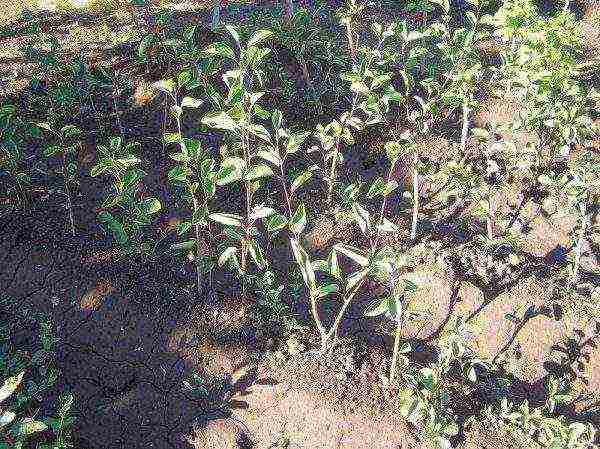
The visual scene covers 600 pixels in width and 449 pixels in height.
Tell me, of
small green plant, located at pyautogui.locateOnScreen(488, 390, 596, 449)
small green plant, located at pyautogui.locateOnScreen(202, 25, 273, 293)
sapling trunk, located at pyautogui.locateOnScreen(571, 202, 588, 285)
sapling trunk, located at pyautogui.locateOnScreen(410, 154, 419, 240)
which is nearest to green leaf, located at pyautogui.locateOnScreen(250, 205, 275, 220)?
small green plant, located at pyautogui.locateOnScreen(202, 25, 273, 293)

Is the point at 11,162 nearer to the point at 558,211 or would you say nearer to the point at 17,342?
the point at 17,342

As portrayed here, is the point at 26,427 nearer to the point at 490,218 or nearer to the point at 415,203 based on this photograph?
the point at 415,203

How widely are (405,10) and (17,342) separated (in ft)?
12.1

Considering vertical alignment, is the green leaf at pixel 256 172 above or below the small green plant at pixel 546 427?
above

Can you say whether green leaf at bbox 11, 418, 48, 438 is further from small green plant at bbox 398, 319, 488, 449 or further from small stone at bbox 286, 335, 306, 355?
small green plant at bbox 398, 319, 488, 449

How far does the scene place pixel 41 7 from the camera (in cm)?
467

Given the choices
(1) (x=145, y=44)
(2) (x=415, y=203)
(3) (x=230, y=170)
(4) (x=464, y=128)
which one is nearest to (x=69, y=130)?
(1) (x=145, y=44)

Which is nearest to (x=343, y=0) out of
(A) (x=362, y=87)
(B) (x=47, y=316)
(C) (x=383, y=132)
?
(C) (x=383, y=132)

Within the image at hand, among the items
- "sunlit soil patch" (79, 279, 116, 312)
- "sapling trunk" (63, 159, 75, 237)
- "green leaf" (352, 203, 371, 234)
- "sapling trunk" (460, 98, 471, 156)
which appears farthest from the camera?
"sapling trunk" (460, 98, 471, 156)

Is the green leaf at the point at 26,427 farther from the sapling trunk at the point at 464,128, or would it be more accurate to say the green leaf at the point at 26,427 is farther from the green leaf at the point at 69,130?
the sapling trunk at the point at 464,128

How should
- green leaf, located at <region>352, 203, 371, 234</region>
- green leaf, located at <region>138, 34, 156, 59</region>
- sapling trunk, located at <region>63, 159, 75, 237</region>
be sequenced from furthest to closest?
1. green leaf, located at <region>138, 34, 156, 59</region>
2. sapling trunk, located at <region>63, 159, 75, 237</region>
3. green leaf, located at <region>352, 203, 371, 234</region>

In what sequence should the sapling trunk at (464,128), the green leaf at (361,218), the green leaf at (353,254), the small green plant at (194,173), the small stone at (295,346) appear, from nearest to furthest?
the green leaf at (353,254) < the green leaf at (361,218) < the small green plant at (194,173) < the small stone at (295,346) < the sapling trunk at (464,128)

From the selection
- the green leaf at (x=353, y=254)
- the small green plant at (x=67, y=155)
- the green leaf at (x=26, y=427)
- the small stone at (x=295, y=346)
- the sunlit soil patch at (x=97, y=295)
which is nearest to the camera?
the green leaf at (x=26, y=427)

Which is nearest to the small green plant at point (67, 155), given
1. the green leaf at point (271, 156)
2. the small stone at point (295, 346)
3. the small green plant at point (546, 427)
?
the green leaf at point (271, 156)
